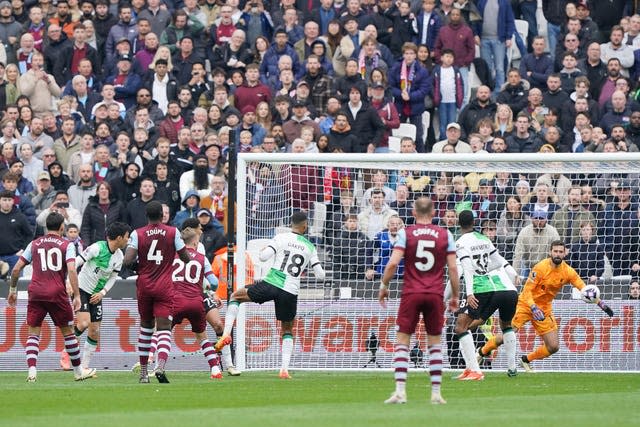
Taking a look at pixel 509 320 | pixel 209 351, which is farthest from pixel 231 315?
pixel 509 320

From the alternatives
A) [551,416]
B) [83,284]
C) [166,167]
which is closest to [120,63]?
[166,167]

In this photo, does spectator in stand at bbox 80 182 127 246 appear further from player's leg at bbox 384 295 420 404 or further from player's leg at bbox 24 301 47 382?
player's leg at bbox 384 295 420 404

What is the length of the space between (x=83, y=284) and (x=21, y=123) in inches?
304

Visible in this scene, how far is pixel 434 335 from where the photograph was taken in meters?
14.2

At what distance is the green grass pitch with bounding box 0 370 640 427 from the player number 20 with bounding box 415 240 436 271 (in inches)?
55.5

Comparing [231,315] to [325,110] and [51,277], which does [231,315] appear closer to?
[51,277]

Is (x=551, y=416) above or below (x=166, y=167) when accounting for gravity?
below

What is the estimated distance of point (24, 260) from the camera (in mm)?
17141

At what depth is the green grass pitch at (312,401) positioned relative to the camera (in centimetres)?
1238

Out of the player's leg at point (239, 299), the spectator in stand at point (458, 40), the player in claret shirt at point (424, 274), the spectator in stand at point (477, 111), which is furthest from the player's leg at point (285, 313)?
the spectator in stand at point (458, 40)

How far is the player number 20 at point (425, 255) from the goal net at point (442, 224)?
5.70 meters

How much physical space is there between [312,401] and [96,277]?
224 inches

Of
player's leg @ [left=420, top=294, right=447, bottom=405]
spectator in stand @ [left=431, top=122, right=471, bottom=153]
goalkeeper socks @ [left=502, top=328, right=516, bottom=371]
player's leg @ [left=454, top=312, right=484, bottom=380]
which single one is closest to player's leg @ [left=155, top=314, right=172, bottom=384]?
player's leg @ [left=454, top=312, right=484, bottom=380]

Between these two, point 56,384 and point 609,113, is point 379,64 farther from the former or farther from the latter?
point 56,384
